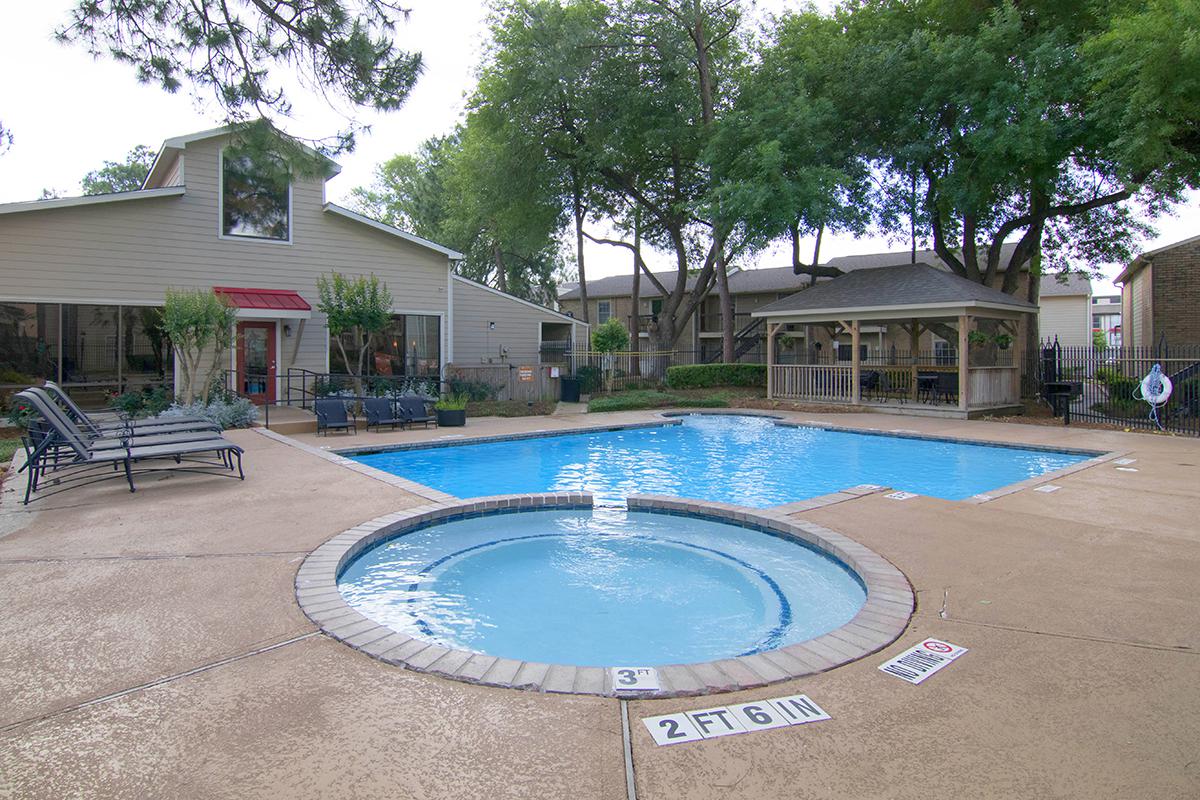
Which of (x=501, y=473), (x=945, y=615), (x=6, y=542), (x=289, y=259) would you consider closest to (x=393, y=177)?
(x=289, y=259)

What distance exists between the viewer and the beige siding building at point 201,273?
13250 mm

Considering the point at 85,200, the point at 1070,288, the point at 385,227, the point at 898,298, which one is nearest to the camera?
the point at 85,200

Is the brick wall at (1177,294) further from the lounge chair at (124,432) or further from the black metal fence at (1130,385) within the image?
the lounge chair at (124,432)

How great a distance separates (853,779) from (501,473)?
26.6ft

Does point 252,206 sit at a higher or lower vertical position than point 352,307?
higher

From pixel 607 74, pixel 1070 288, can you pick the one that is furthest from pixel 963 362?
pixel 1070 288

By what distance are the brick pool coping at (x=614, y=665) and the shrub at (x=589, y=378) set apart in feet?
49.8

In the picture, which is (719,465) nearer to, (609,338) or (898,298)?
(898,298)

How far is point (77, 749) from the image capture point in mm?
2447

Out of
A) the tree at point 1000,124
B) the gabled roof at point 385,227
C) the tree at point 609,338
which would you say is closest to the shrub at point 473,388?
the gabled roof at point 385,227

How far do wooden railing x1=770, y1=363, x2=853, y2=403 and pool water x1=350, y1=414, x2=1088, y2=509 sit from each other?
15.6ft

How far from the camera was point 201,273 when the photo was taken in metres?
14.9

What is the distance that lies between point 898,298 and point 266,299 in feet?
49.0

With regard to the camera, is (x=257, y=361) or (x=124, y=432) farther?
(x=257, y=361)
